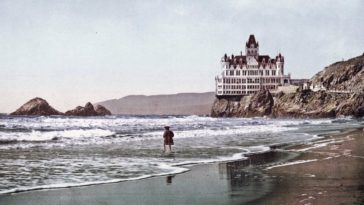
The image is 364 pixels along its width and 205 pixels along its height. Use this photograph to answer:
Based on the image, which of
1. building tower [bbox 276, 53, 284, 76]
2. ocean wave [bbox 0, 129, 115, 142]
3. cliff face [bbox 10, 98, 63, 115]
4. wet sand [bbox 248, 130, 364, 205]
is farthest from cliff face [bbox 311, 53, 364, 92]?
wet sand [bbox 248, 130, 364, 205]

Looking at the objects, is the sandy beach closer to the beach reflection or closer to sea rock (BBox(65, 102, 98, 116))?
the beach reflection

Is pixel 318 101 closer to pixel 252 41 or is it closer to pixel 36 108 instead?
pixel 252 41

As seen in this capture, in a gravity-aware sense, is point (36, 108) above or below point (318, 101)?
below

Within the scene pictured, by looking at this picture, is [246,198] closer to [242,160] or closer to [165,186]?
[165,186]

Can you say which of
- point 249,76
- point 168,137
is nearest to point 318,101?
point 249,76

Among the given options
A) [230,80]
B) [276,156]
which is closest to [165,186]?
[276,156]

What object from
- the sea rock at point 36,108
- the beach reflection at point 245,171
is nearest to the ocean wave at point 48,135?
the beach reflection at point 245,171
